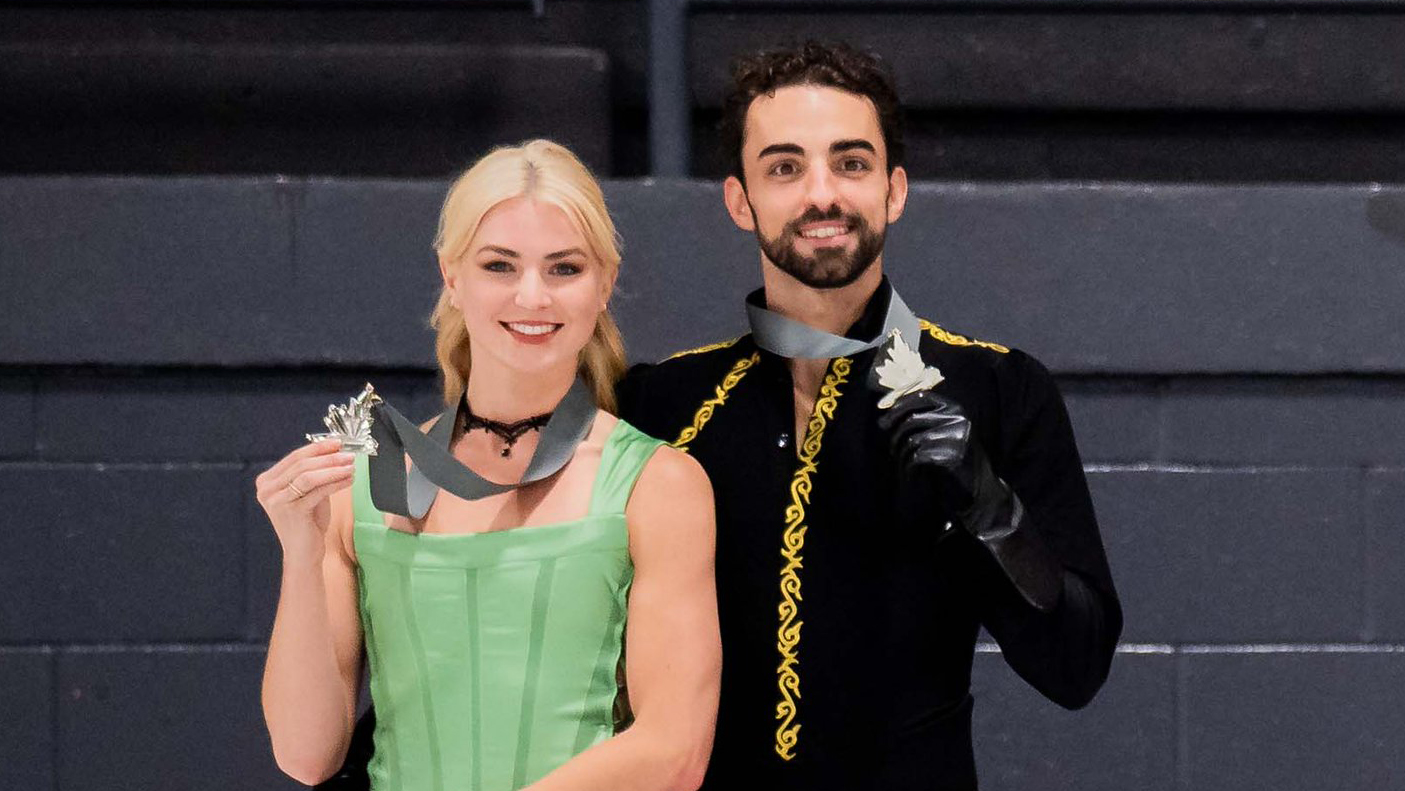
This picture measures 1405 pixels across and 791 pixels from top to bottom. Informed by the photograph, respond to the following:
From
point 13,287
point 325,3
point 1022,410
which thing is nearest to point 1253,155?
point 1022,410

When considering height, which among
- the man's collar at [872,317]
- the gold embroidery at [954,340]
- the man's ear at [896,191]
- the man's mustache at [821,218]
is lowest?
the gold embroidery at [954,340]

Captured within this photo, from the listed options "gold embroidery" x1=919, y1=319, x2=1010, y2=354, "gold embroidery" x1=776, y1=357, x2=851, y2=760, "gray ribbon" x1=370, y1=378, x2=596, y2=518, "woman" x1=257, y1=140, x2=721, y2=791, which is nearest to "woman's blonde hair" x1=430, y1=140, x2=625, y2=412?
"woman" x1=257, y1=140, x2=721, y2=791

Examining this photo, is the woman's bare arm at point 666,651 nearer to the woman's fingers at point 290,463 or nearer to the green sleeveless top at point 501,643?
the green sleeveless top at point 501,643

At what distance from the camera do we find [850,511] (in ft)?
6.05

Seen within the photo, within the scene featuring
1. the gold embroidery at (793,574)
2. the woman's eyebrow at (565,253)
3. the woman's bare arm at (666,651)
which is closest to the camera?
the woman's bare arm at (666,651)

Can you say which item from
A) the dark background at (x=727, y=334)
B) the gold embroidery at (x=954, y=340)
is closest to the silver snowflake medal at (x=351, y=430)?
the gold embroidery at (x=954, y=340)

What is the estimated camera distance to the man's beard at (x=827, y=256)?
1.80 metres

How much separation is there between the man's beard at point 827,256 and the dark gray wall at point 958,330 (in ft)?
2.94

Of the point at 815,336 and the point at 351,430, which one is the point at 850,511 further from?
the point at 351,430

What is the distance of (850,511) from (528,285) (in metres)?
0.46

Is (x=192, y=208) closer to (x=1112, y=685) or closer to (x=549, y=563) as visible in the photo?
(x=549, y=563)

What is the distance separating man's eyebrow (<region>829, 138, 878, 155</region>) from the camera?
1.82 m

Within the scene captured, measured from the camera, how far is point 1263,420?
2770 millimetres

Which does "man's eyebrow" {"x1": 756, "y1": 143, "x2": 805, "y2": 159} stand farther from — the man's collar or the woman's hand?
the woman's hand
